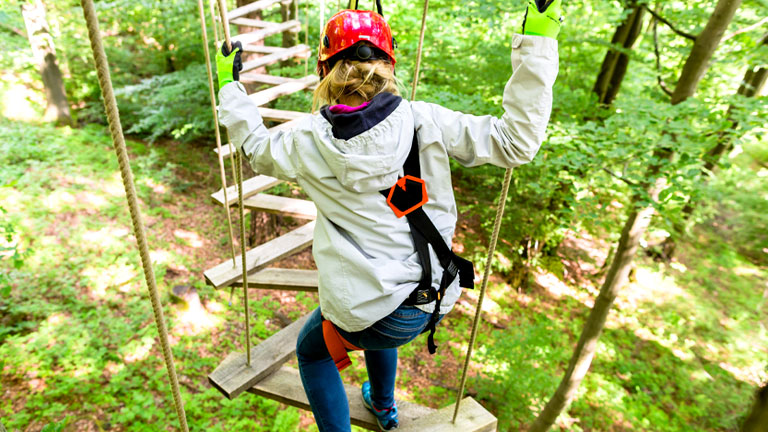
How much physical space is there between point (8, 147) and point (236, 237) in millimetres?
3382

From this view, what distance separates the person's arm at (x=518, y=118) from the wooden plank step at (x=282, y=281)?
1214 mm

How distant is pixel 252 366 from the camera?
180 cm

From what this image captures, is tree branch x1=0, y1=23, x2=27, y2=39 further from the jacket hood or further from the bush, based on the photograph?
the jacket hood

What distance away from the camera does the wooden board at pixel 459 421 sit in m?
1.59

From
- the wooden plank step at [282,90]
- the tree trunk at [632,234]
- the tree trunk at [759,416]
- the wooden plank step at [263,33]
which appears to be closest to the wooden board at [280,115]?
the wooden plank step at [282,90]

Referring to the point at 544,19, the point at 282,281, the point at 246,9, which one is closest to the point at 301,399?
the point at 282,281

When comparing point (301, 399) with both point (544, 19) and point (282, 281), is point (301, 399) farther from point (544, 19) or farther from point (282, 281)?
point (544, 19)

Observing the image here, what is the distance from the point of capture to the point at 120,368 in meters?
3.61

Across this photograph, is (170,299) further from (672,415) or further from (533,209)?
(672,415)

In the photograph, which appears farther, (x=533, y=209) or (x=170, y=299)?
(x=533, y=209)

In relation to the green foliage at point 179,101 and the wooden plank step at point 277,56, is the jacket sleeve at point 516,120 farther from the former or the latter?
the green foliage at point 179,101

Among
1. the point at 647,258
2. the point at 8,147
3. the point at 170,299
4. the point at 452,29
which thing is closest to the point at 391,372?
the point at 170,299

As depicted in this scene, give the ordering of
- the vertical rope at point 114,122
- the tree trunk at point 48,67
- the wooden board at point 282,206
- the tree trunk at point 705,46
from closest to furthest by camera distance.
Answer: the vertical rope at point 114,122
the wooden board at point 282,206
the tree trunk at point 705,46
the tree trunk at point 48,67

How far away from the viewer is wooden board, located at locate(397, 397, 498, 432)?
5.23ft
